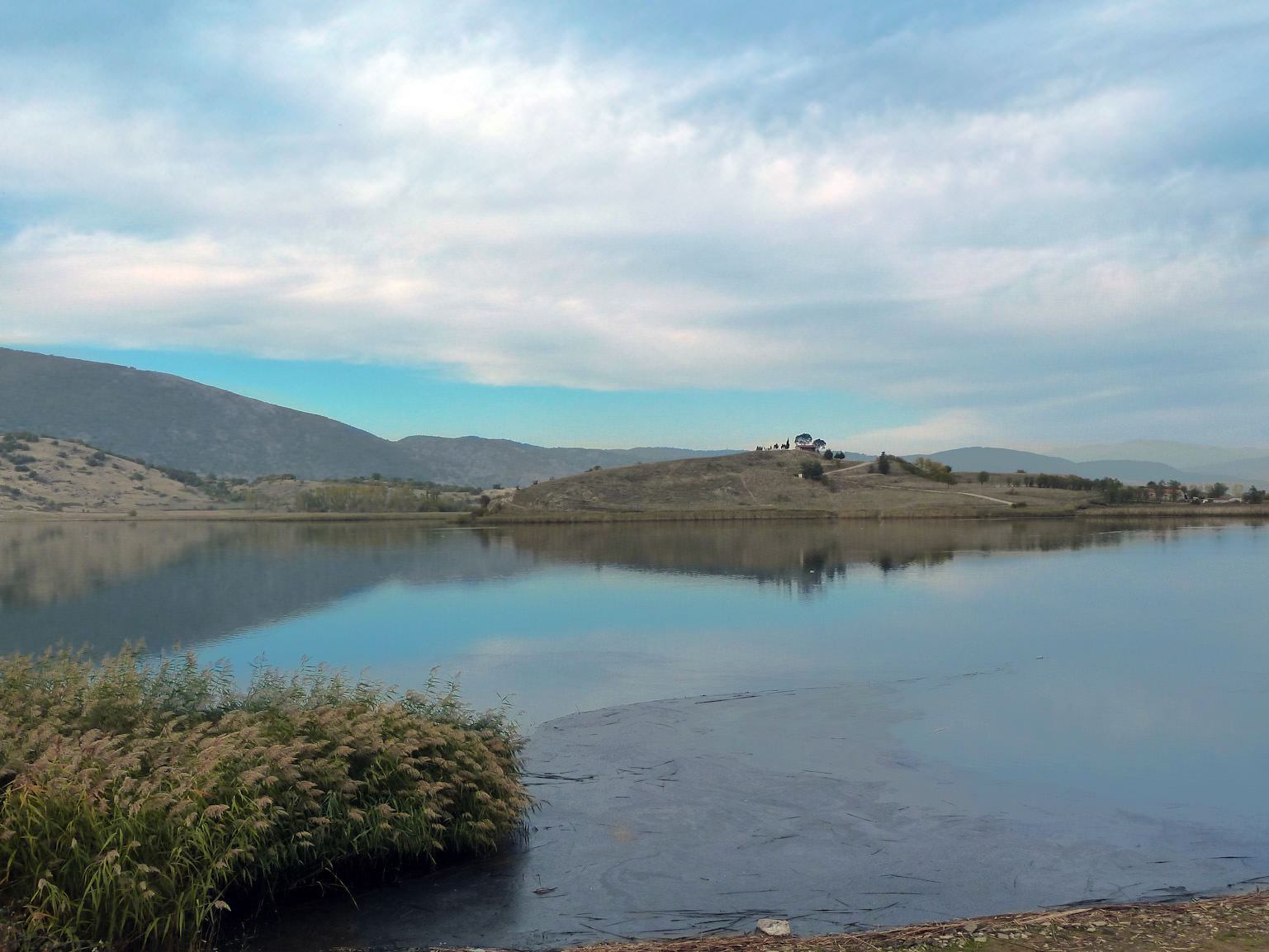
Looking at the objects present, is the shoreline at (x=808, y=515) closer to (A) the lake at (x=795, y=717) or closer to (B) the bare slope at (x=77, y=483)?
(B) the bare slope at (x=77, y=483)

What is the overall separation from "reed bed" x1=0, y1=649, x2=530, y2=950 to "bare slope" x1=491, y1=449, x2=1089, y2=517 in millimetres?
87019

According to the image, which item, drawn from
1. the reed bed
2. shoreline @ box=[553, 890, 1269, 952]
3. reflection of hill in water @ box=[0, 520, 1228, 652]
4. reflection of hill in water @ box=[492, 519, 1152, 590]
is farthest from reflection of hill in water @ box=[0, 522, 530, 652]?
shoreline @ box=[553, 890, 1269, 952]

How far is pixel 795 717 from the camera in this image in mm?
16469

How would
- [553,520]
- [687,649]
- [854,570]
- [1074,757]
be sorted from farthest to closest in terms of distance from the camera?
[553,520] < [854,570] < [687,649] < [1074,757]

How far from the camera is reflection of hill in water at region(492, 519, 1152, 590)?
46562 mm

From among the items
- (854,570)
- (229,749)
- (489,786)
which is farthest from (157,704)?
(854,570)

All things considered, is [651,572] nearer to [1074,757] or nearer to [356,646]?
[356,646]

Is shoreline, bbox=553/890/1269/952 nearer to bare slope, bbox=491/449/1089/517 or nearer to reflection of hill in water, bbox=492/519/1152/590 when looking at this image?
reflection of hill in water, bbox=492/519/1152/590

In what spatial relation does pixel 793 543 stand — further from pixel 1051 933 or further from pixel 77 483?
pixel 77 483

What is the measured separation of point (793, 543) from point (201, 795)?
56.0 meters

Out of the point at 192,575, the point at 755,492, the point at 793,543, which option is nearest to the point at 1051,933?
the point at 192,575

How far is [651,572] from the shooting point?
4381cm

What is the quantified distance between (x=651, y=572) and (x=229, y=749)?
3564cm

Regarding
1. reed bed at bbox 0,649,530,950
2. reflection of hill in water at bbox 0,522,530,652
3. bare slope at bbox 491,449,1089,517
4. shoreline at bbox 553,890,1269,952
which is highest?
bare slope at bbox 491,449,1089,517
